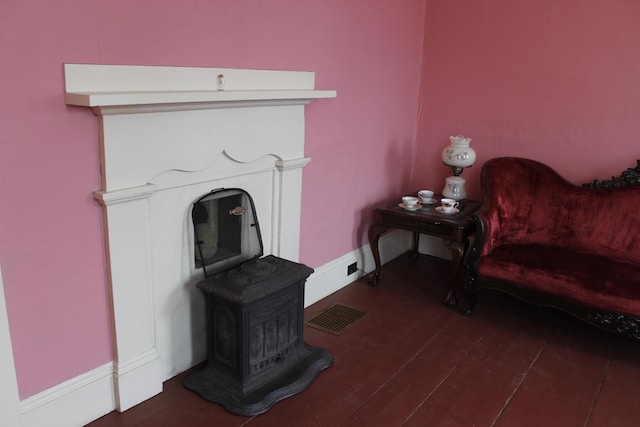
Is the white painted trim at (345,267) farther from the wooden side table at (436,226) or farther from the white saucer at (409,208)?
the white saucer at (409,208)

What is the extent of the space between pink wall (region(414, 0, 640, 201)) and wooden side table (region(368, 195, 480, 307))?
0.62m

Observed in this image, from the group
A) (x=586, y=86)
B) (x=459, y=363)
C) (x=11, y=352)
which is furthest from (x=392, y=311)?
(x=11, y=352)

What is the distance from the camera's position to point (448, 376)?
2.73 meters

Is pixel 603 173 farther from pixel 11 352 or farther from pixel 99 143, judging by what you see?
pixel 11 352

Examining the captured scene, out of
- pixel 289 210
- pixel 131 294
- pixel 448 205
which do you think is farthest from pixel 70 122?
pixel 448 205

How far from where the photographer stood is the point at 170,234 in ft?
8.05

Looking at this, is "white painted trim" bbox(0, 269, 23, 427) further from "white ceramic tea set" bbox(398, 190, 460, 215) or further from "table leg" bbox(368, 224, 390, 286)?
"white ceramic tea set" bbox(398, 190, 460, 215)

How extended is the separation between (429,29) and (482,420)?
2816mm

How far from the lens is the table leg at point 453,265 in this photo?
132 inches

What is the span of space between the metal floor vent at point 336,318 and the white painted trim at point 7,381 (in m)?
1.57

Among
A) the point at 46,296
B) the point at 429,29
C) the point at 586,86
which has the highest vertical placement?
the point at 429,29

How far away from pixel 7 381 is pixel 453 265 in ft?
7.92

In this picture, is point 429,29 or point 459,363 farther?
point 429,29

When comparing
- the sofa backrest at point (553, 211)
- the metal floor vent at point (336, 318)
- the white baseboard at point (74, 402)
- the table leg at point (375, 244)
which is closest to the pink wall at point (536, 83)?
the sofa backrest at point (553, 211)
